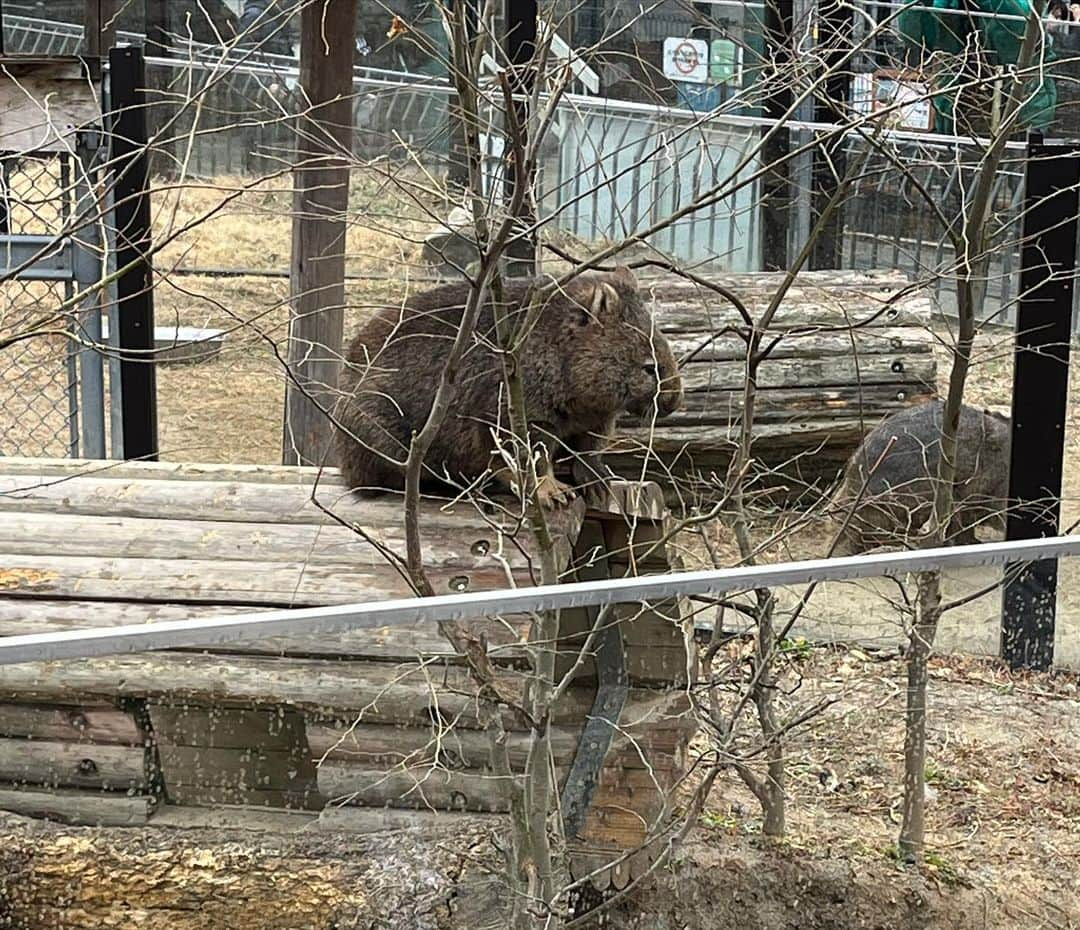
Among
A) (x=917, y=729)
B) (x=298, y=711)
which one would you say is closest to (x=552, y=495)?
(x=298, y=711)

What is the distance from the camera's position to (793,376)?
8.12m

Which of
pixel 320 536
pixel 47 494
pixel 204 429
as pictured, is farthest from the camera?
pixel 204 429

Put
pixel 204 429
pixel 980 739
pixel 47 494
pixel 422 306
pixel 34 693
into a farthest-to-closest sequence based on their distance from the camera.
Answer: pixel 204 429 < pixel 422 306 < pixel 47 494 < pixel 980 739 < pixel 34 693

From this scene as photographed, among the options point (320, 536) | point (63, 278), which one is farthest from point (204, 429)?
point (320, 536)

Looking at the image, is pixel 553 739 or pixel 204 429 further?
pixel 204 429

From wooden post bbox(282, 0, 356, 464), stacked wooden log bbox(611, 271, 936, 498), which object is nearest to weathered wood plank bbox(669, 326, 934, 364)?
stacked wooden log bbox(611, 271, 936, 498)

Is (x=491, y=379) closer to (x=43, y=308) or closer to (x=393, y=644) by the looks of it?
(x=43, y=308)

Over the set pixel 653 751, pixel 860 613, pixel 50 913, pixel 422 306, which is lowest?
pixel 50 913

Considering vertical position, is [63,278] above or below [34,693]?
above

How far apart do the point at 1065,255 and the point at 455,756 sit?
13.9ft

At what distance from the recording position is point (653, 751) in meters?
3.12

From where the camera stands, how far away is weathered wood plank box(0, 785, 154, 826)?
9.46 ft

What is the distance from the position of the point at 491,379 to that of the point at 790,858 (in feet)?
8.33

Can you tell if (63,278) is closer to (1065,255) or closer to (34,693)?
(34,693)
